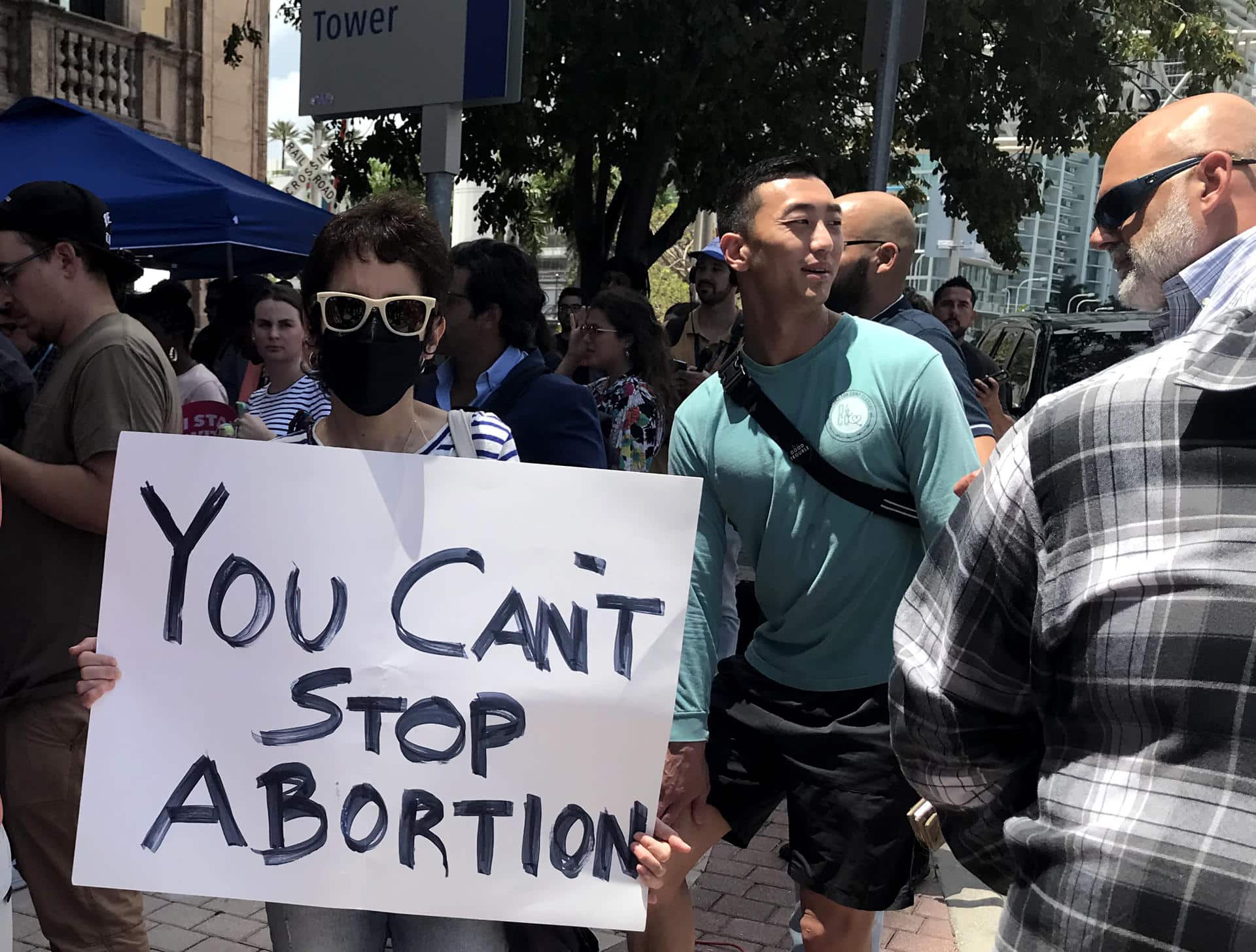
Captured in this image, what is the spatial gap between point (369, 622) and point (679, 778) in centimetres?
107

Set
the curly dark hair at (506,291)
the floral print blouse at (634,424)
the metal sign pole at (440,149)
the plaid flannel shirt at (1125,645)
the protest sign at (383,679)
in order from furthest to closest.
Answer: the floral print blouse at (634,424)
the metal sign pole at (440,149)
the curly dark hair at (506,291)
the protest sign at (383,679)
the plaid flannel shirt at (1125,645)

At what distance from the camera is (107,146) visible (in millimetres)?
7652

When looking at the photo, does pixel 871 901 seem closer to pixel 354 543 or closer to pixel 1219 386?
pixel 354 543

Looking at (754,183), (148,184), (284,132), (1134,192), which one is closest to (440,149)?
(754,183)

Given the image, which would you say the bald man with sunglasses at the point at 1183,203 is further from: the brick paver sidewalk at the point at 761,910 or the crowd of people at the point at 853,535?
the brick paver sidewalk at the point at 761,910

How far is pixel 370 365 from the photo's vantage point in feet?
7.13

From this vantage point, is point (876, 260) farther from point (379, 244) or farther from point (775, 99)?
point (775, 99)

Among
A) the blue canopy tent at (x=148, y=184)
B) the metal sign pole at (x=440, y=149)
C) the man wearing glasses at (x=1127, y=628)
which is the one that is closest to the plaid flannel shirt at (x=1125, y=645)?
the man wearing glasses at (x=1127, y=628)

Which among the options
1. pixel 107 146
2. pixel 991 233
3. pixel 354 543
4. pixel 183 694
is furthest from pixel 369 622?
pixel 991 233

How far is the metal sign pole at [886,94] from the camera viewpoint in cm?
557

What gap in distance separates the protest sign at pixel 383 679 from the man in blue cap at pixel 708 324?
417 cm

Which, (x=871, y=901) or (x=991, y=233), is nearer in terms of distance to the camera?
(x=871, y=901)

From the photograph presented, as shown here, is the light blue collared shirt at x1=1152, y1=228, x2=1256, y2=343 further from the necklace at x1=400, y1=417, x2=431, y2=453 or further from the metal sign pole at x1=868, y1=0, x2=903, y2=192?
the metal sign pole at x1=868, y1=0, x2=903, y2=192

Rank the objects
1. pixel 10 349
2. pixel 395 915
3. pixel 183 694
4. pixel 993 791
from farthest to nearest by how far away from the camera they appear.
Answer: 1. pixel 10 349
2. pixel 395 915
3. pixel 183 694
4. pixel 993 791
